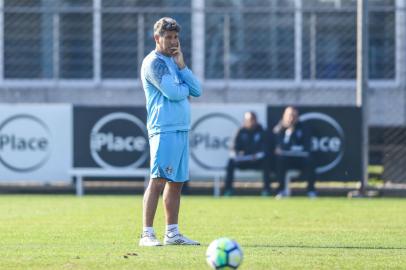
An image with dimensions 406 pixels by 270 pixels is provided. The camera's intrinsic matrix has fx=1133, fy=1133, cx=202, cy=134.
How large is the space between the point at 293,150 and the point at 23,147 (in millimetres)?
4658

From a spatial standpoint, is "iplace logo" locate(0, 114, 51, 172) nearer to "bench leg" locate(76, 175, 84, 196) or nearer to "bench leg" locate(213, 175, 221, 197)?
"bench leg" locate(76, 175, 84, 196)

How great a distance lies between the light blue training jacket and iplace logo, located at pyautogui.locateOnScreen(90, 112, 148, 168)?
959 centimetres

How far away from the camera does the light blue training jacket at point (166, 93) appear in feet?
32.0

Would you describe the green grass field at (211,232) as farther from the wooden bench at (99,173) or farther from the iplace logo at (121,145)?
the iplace logo at (121,145)

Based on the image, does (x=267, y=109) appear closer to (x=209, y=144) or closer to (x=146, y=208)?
(x=209, y=144)

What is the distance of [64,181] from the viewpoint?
64.3ft

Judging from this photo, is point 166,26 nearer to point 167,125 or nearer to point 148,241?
point 167,125

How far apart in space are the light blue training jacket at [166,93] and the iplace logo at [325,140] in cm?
948

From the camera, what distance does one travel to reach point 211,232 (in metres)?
11.3

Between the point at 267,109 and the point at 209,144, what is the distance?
1.18 m

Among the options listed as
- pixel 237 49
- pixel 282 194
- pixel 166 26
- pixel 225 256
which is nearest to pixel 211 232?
pixel 166 26

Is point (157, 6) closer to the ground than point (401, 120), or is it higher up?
higher up

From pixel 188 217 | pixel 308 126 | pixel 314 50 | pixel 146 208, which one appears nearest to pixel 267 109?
pixel 308 126

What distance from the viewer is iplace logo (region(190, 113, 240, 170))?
63.8ft
